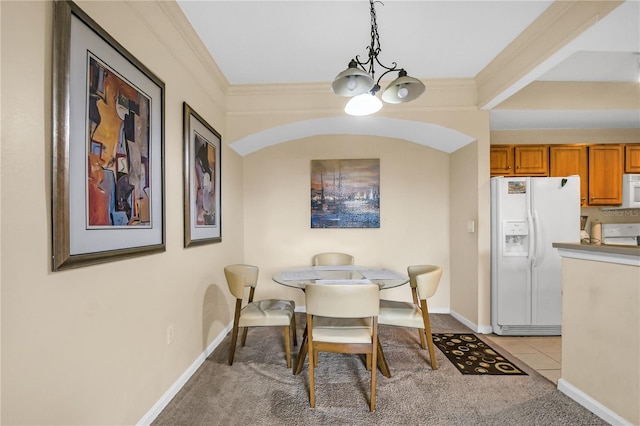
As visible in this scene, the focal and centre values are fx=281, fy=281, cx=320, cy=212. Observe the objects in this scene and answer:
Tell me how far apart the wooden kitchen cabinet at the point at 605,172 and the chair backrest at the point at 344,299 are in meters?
3.71

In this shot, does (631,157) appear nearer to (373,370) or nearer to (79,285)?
(373,370)

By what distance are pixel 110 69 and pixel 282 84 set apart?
2.09 m

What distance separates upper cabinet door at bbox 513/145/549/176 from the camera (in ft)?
12.0

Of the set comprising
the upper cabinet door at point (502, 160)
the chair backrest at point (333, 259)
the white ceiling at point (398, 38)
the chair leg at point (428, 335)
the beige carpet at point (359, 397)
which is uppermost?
the white ceiling at point (398, 38)

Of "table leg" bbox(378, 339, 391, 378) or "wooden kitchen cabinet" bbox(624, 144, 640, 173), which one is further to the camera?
"wooden kitchen cabinet" bbox(624, 144, 640, 173)

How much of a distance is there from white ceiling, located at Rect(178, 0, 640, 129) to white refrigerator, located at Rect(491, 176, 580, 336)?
0.98 meters

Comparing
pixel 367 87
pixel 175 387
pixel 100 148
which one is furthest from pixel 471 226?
pixel 100 148

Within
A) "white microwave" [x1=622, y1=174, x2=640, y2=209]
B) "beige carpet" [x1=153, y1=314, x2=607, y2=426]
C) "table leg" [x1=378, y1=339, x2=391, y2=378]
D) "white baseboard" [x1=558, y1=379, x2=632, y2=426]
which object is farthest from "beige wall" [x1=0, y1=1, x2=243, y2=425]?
"white microwave" [x1=622, y1=174, x2=640, y2=209]

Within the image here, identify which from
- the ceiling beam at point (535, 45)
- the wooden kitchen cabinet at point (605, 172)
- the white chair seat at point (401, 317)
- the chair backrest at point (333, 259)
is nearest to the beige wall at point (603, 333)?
the white chair seat at point (401, 317)

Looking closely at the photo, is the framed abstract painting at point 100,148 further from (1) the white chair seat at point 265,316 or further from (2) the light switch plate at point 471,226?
(2) the light switch plate at point 471,226

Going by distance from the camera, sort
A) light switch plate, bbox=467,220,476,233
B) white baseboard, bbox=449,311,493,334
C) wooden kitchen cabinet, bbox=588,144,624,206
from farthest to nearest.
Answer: wooden kitchen cabinet, bbox=588,144,624,206, light switch plate, bbox=467,220,476,233, white baseboard, bbox=449,311,493,334

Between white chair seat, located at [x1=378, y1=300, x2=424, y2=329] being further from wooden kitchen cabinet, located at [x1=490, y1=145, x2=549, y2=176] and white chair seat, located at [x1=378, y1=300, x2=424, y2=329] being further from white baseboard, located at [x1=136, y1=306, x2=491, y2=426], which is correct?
wooden kitchen cabinet, located at [x1=490, y1=145, x2=549, y2=176]

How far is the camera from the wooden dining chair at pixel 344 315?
1.82m

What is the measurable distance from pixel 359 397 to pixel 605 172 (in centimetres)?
424
